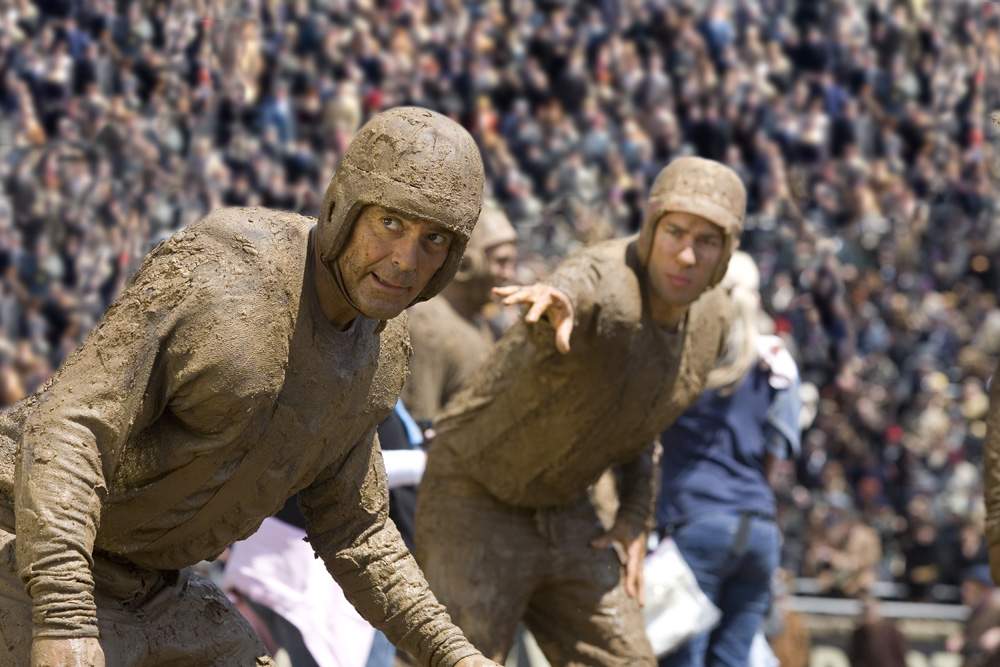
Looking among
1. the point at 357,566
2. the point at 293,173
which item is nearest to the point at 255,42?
the point at 293,173

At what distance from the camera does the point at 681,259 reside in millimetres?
6984

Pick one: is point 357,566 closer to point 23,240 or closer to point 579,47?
point 23,240

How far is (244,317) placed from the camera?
4.63 meters

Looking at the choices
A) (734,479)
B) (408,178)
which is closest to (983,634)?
(734,479)

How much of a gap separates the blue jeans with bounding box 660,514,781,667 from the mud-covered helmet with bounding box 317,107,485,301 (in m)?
4.15

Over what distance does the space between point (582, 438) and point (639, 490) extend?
485mm

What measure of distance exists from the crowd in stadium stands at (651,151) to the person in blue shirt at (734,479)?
3879mm

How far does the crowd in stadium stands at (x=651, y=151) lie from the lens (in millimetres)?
18078

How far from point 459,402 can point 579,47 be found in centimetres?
1982

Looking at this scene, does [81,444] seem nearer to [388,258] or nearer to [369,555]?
[388,258]

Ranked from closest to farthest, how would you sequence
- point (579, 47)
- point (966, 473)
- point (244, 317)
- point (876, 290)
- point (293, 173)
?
1. point (244, 317)
2. point (966, 473)
3. point (293, 173)
4. point (876, 290)
5. point (579, 47)

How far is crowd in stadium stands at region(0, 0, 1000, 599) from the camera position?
59.3 ft

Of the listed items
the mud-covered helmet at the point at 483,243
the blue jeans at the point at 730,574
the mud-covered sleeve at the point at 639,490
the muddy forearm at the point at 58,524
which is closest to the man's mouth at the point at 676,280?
the mud-covered sleeve at the point at 639,490

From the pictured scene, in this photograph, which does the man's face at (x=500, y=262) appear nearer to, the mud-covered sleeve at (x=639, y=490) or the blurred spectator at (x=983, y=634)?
the mud-covered sleeve at (x=639, y=490)
